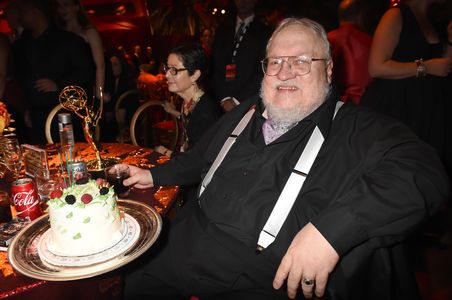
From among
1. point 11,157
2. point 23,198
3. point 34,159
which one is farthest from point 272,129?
point 11,157

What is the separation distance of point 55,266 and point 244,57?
3.01 m

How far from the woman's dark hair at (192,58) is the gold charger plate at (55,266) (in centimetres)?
148

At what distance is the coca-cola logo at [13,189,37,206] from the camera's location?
1.45 m

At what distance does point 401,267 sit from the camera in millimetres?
1316

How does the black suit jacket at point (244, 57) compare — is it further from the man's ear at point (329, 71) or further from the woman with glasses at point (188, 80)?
the man's ear at point (329, 71)

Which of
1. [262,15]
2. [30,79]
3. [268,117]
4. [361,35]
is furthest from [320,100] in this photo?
[262,15]

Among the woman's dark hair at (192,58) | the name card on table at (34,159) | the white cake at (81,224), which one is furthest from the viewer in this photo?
the woman's dark hair at (192,58)

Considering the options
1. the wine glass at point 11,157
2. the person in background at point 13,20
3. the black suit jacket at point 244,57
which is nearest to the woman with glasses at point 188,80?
the black suit jacket at point 244,57

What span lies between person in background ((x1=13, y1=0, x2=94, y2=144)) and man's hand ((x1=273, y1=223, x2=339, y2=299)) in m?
3.33

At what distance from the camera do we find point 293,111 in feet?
5.42

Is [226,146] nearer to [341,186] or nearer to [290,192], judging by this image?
A: [290,192]

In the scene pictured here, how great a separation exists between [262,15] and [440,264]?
5678 millimetres

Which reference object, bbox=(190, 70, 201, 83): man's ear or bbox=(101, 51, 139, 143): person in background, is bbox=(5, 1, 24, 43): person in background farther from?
bbox=(190, 70, 201, 83): man's ear

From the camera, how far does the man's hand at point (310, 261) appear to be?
1153mm
